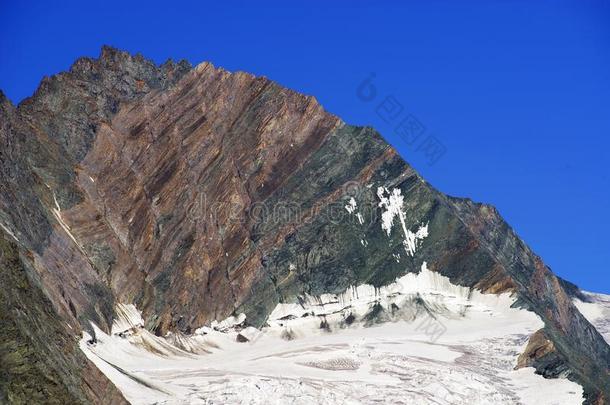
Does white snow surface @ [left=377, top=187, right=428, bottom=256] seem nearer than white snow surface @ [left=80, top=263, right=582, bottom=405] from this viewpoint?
No

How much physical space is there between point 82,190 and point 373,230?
2891 centimetres

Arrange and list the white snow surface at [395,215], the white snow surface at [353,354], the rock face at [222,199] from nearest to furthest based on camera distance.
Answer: the white snow surface at [353,354] → the rock face at [222,199] → the white snow surface at [395,215]

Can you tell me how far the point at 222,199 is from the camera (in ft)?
383

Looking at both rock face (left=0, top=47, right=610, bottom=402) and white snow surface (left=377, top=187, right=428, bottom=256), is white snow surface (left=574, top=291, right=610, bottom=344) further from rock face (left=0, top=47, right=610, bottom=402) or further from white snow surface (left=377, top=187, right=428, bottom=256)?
white snow surface (left=377, top=187, right=428, bottom=256)

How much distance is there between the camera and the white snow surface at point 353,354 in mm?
86250

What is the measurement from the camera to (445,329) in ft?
358

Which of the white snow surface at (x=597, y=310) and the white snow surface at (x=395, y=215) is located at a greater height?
the white snow surface at (x=395, y=215)

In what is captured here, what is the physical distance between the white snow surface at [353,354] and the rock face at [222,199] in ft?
6.66

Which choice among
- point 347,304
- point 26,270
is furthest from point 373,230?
point 26,270

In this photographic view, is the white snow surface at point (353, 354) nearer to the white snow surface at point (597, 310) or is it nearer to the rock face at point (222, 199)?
the rock face at point (222, 199)

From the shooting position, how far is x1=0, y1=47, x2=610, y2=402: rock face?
108 meters

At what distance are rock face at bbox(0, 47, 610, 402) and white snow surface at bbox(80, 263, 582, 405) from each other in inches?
79.9

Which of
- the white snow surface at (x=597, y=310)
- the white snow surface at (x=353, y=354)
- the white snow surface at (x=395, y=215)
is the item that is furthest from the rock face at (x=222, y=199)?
the white snow surface at (x=597, y=310)

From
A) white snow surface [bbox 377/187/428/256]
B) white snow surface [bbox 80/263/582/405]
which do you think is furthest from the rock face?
white snow surface [bbox 80/263/582/405]
